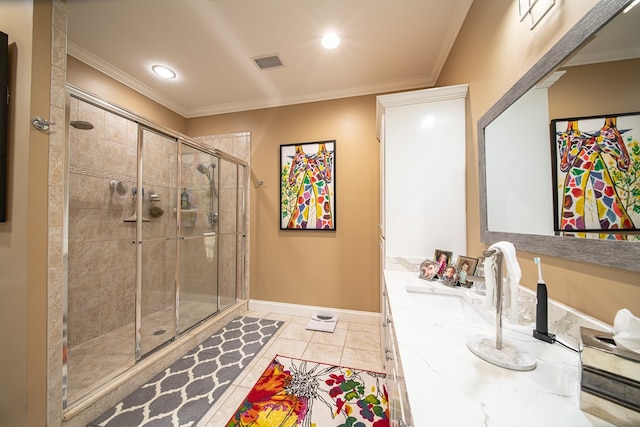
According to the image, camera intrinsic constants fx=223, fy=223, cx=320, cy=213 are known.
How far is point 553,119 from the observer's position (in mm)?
784

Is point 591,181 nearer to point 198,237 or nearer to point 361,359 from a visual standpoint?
point 361,359

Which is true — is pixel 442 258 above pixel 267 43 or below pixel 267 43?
below

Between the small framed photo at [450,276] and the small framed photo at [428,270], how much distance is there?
0.19ft

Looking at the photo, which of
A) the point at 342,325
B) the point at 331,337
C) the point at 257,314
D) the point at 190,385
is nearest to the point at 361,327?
the point at 342,325

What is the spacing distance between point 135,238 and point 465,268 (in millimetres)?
2843

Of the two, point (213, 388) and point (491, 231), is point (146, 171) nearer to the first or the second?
point (213, 388)

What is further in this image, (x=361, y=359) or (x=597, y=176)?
(x=361, y=359)

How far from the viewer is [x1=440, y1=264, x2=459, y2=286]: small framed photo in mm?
1326

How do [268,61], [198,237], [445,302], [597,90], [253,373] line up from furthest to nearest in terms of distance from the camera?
[198,237], [268,61], [253,373], [445,302], [597,90]

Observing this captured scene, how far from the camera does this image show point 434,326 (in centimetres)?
84

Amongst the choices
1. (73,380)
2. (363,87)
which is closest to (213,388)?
(73,380)

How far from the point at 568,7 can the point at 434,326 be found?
1.18 metres

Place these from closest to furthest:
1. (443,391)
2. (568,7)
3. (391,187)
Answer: (443,391) < (568,7) < (391,187)

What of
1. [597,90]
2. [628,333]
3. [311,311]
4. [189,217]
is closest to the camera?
[628,333]
